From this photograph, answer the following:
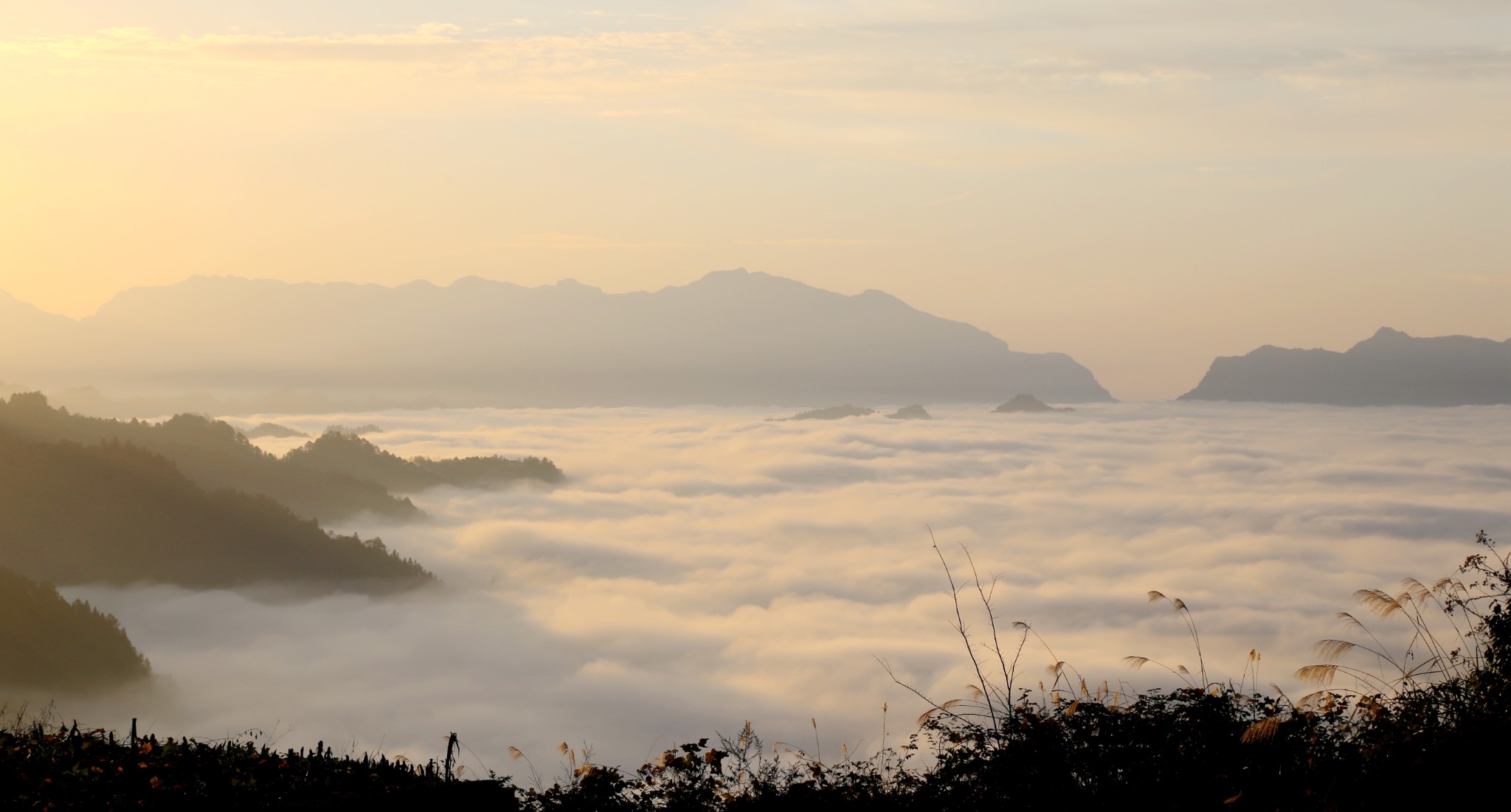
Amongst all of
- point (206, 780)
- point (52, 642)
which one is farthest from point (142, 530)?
point (206, 780)

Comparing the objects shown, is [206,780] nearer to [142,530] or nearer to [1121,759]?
[1121,759]

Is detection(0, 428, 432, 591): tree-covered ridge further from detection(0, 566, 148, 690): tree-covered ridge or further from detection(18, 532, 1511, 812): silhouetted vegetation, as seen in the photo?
detection(18, 532, 1511, 812): silhouetted vegetation

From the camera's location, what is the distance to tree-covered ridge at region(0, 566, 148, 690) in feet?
389

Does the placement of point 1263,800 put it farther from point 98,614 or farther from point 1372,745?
point 98,614

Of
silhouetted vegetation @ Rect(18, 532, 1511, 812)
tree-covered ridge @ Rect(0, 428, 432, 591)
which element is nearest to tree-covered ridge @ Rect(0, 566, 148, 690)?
tree-covered ridge @ Rect(0, 428, 432, 591)

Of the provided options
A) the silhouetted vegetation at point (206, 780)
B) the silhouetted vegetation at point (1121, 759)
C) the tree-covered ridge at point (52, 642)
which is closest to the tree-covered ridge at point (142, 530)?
the tree-covered ridge at point (52, 642)

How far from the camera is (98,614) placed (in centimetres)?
12975

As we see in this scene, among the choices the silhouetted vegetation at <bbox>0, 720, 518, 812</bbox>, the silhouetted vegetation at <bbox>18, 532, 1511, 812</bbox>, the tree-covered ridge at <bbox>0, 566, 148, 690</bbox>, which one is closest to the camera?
the silhouetted vegetation at <bbox>18, 532, 1511, 812</bbox>

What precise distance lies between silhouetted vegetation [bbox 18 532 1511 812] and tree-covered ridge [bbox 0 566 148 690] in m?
130

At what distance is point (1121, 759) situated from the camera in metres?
9.42

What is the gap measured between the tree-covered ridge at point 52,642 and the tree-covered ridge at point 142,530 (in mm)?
46522

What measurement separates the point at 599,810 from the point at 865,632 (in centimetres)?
18119

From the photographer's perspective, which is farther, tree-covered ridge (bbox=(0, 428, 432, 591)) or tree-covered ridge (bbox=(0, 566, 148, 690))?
tree-covered ridge (bbox=(0, 428, 432, 591))

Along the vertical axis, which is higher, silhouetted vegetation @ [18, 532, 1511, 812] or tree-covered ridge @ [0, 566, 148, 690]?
silhouetted vegetation @ [18, 532, 1511, 812]
